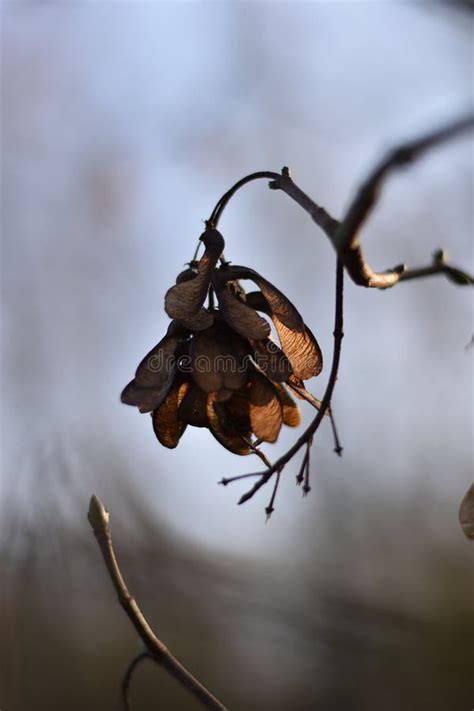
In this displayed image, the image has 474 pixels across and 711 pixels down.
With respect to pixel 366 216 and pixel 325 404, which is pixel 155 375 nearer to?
pixel 325 404

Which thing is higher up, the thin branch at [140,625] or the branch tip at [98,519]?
the branch tip at [98,519]

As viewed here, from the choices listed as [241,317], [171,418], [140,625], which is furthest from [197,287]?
[140,625]

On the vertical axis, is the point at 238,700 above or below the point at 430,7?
below

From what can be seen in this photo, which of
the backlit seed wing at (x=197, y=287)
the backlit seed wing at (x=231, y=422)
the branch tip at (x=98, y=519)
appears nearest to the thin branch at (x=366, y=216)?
the backlit seed wing at (x=197, y=287)

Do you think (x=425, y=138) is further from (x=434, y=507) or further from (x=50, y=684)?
(x=434, y=507)

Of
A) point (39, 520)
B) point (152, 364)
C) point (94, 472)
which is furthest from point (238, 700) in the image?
point (152, 364)

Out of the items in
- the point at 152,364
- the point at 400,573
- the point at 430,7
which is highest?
the point at 430,7
